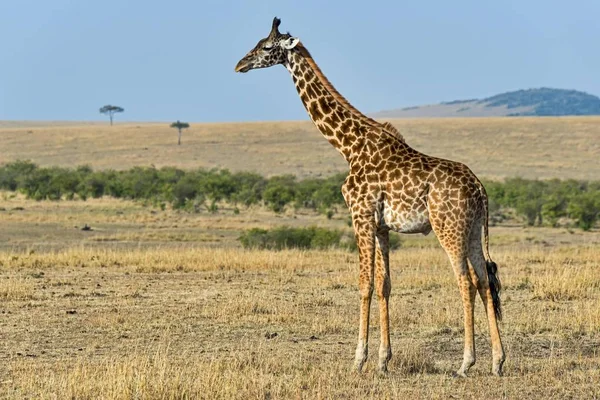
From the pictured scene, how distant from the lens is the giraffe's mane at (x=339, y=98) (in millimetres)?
10875

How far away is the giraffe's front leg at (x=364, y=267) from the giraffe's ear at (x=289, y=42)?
1949 millimetres

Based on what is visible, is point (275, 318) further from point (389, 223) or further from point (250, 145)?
point (250, 145)

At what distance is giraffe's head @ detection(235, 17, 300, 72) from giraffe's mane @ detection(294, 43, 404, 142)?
166mm

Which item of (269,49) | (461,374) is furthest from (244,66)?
(461,374)

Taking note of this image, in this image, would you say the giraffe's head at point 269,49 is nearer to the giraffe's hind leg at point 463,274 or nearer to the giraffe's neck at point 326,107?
the giraffe's neck at point 326,107

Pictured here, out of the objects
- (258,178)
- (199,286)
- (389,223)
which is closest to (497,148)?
(258,178)

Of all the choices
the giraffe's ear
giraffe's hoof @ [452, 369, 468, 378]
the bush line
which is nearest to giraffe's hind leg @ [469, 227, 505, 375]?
giraffe's hoof @ [452, 369, 468, 378]

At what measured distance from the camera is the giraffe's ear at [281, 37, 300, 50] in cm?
1105

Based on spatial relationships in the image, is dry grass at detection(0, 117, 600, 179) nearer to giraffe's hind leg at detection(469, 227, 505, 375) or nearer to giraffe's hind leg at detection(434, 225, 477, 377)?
giraffe's hind leg at detection(469, 227, 505, 375)

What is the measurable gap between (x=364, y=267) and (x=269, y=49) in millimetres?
2468

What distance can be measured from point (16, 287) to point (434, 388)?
831 cm

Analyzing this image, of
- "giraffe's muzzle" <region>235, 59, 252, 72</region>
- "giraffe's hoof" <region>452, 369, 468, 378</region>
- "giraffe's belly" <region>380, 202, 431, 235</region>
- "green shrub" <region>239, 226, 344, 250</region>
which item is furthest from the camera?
"green shrub" <region>239, 226, 344, 250</region>

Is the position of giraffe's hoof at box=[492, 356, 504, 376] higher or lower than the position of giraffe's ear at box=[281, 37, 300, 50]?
lower

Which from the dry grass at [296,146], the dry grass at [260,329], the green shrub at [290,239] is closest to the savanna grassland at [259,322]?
the dry grass at [260,329]
